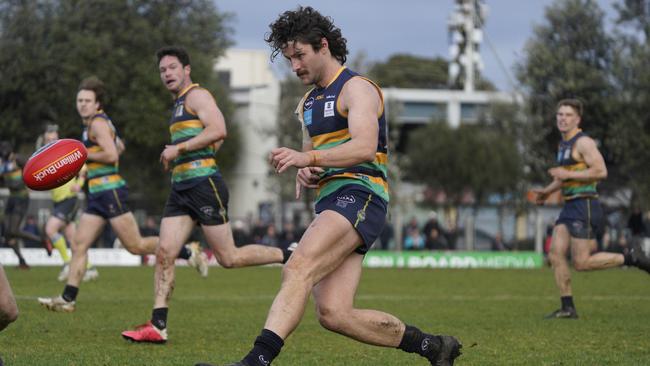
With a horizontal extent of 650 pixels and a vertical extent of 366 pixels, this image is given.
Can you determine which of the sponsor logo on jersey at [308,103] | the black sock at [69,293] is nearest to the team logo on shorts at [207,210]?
the black sock at [69,293]

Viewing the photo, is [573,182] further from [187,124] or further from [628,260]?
[187,124]

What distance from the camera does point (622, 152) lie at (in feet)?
132

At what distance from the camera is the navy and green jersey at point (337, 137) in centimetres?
750

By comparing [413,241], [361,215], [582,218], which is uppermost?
[361,215]

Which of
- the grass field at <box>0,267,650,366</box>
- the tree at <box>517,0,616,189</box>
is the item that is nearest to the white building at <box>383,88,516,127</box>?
the tree at <box>517,0,616,189</box>

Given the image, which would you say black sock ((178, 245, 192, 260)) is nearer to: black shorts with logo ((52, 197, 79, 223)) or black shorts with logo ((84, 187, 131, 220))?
black shorts with logo ((84, 187, 131, 220))

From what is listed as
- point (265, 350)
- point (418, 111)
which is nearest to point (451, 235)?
point (418, 111)

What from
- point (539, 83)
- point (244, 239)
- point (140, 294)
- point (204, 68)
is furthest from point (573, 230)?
point (204, 68)

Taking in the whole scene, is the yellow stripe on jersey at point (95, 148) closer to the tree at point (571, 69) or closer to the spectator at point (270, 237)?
the spectator at point (270, 237)

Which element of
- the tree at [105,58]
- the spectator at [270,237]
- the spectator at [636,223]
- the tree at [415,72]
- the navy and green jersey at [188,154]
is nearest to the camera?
the navy and green jersey at [188,154]

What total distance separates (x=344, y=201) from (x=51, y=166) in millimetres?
2201

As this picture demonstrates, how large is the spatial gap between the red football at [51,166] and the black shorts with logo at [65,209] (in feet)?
43.2

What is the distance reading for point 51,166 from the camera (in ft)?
26.7

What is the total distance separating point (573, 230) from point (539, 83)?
29959mm
